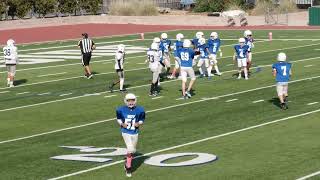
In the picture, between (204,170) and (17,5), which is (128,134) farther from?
(17,5)

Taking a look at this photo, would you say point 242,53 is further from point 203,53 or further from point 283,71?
point 283,71

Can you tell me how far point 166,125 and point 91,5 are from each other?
179ft

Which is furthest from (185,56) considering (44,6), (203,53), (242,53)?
(44,6)

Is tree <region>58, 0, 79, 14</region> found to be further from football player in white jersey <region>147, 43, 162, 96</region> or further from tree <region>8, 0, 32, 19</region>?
football player in white jersey <region>147, 43, 162, 96</region>

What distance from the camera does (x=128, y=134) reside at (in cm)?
1532

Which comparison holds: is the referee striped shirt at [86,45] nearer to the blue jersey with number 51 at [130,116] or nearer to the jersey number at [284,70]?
the jersey number at [284,70]

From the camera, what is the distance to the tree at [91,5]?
73.3m

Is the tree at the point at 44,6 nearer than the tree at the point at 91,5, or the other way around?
the tree at the point at 44,6

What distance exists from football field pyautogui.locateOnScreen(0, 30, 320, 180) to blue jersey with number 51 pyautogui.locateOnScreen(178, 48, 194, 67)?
3.78 ft

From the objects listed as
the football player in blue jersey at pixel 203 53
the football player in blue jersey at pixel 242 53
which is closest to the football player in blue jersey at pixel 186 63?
the football player in blue jersey at pixel 242 53

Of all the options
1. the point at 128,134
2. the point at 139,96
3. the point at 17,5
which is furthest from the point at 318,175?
the point at 17,5

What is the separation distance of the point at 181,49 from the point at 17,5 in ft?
145

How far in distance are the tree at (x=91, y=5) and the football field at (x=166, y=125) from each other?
3758 cm

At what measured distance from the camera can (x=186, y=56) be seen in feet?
84.1
